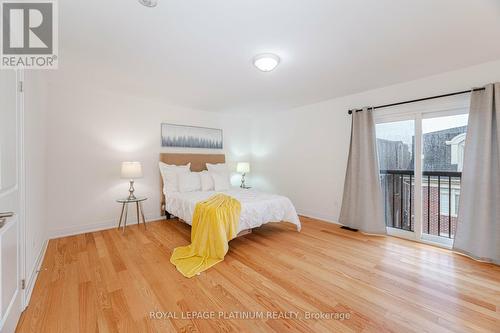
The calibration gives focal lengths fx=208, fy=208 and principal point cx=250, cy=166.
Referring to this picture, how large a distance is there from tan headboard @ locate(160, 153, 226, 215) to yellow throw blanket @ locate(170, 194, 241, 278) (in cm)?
170

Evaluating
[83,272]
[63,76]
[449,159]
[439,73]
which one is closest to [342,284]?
[449,159]

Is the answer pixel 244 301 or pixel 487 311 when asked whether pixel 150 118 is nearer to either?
pixel 244 301

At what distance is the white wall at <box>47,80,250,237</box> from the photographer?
123 inches

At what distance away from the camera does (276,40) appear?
6.53ft

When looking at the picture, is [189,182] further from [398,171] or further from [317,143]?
[398,171]

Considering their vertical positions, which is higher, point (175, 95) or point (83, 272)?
point (175, 95)

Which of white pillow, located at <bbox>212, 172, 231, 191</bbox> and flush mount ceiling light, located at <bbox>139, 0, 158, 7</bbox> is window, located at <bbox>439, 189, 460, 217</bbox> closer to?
white pillow, located at <bbox>212, 172, 231, 191</bbox>

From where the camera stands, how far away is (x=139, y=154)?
388 centimetres

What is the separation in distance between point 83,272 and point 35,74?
86.4 inches

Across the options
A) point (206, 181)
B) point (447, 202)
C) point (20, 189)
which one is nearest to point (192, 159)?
point (206, 181)

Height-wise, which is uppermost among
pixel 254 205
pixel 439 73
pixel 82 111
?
pixel 439 73

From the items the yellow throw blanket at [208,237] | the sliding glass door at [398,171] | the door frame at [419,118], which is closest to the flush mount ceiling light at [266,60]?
the yellow throw blanket at [208,237]

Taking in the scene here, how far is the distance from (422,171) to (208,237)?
3122 mm

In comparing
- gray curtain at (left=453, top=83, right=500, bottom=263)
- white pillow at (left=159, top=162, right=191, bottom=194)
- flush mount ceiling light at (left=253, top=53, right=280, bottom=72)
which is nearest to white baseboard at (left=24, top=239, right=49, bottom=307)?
white pillow at (left=159, top=162, right=191, bottom=194)
